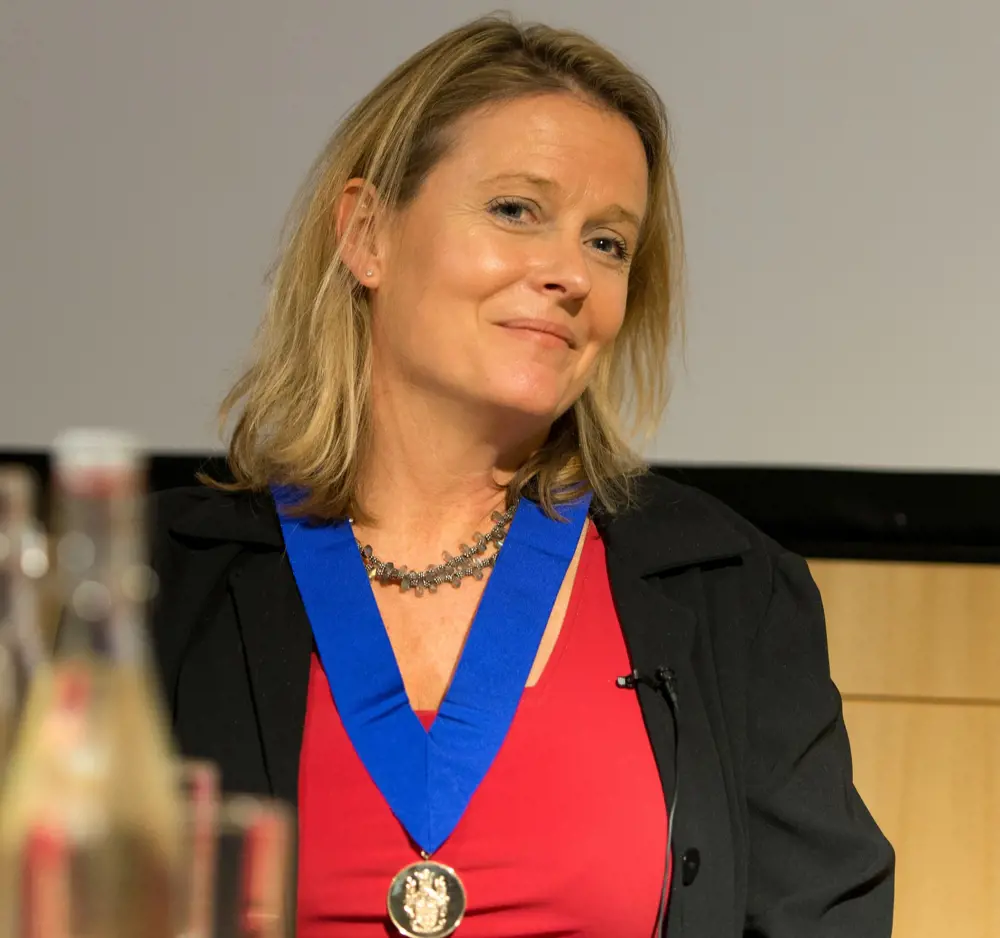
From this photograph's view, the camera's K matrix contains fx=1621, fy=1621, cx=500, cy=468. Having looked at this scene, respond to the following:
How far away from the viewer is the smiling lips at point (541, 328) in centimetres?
184

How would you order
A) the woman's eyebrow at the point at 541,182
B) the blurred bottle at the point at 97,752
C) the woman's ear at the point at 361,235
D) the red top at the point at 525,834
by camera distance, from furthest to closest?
the woman's ear at the point at 361,235
the woman's eyebrow at the point at 541,182
the red top at the point at 525,834
the blurred bottle at the point at 97,752

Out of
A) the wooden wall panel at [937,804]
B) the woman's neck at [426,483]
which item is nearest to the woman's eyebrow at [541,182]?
the woman's neck at [426,483]

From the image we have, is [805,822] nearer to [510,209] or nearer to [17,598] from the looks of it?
[510,209]

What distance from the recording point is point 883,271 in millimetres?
2650

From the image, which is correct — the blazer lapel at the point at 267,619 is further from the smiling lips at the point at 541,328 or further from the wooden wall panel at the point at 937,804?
the wooden wall panel at the point at 937,804

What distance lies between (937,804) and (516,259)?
1.33 m

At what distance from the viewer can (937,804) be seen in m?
2.66

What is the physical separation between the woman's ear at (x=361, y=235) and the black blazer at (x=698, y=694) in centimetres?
31

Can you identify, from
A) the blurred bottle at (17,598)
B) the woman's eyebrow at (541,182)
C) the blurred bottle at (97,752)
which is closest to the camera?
the blurred bottle at (97,752)

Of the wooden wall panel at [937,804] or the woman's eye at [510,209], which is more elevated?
the woman's eye at [510,209]

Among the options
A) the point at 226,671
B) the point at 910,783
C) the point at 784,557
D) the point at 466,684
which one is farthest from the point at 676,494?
the point at 910,783

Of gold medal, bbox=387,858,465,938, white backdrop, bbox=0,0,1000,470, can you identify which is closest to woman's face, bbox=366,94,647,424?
gold medal, bbox=387,858,465,938

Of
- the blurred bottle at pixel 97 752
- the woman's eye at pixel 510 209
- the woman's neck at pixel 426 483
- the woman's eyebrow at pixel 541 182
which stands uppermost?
the woman's eyebrow at pixel 541 182

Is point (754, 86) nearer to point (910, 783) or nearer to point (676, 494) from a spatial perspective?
point (676, 494)
